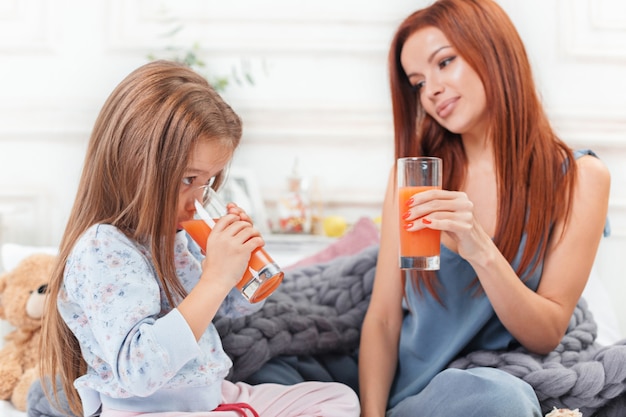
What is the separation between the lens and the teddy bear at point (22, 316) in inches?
72.6

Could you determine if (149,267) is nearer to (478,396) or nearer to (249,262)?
(249,262)

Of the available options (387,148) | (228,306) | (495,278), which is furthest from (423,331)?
(387,148)

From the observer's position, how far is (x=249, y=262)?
53.1 inches

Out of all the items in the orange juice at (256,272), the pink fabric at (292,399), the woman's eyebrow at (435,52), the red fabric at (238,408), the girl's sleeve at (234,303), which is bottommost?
the pink fabric at (292,399)

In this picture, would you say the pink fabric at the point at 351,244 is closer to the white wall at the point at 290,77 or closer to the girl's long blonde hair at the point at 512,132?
the girl's long blonde hair at the point at 512,132

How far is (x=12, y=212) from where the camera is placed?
9.65 feet

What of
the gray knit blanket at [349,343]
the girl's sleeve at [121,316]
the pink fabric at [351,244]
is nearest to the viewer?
the girl's sleeve at [121,316]

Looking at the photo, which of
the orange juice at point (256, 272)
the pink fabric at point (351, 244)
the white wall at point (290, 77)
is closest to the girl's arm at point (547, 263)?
the orange juice at point (256, 272)

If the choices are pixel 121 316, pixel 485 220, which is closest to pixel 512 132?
pixel 485 220

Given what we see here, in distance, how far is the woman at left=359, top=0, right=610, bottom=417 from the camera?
165 centimetres

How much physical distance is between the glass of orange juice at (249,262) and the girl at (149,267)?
0.10 ft

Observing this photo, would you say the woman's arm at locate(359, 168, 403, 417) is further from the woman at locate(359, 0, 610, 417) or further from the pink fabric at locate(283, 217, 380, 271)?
the pink fabric at locate(283, 217, 380, 271)

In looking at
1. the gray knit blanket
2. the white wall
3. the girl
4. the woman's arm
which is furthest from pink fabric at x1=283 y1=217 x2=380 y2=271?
the white wall

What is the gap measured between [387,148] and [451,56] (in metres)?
1.34
